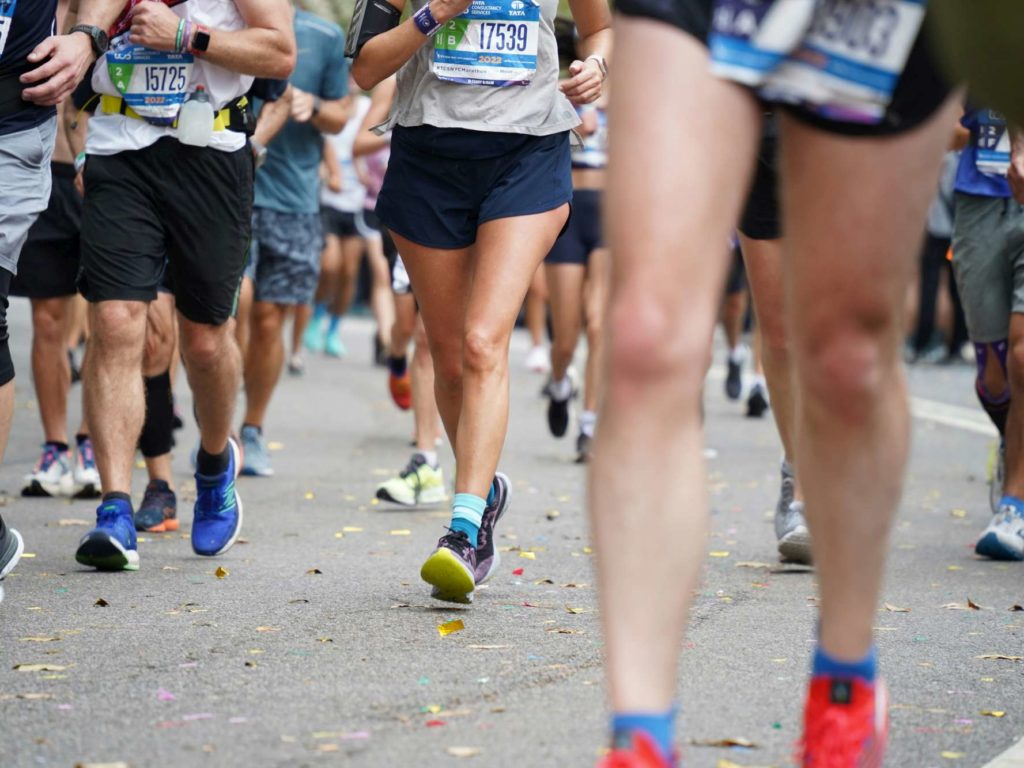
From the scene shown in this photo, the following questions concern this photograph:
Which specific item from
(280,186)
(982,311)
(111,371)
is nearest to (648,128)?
(111,371)

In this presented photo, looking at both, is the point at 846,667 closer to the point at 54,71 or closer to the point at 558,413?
the point at 54,71

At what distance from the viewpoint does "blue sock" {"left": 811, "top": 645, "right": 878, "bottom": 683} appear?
2842 mm

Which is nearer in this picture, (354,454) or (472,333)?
(472,333)

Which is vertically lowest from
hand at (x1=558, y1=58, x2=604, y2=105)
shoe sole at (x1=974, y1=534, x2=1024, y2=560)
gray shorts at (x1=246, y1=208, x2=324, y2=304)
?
gray shorts at (x1=246, y1=208, x2=324, y2=304)

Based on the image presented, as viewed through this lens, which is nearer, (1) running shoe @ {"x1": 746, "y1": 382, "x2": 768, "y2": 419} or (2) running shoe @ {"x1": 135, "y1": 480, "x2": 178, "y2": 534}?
(2) running shoe @ {"x1": 135, "y1": 480, "x2": 178, "y2": 534}

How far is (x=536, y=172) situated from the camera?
5.13 m

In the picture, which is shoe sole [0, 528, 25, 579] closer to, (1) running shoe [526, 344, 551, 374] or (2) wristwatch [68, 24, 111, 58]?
(2) wristwatch [68, 24, 111, 58]

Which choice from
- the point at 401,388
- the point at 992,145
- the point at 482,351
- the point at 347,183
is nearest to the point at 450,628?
the point at 482,351

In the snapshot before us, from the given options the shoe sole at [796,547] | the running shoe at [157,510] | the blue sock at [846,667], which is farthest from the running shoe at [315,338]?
the blue sock at [846,667]

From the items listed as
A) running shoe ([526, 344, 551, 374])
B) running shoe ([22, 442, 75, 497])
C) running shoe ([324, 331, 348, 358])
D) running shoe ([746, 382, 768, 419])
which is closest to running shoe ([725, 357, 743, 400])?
running shoe ([746, 382, 768, 419])

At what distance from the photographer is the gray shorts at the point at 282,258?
917 cm

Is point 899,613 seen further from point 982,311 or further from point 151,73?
point 151,73

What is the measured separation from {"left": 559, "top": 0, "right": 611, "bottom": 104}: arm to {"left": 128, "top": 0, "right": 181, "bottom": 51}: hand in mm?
1302

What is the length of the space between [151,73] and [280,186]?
375 centimetres
